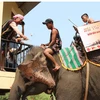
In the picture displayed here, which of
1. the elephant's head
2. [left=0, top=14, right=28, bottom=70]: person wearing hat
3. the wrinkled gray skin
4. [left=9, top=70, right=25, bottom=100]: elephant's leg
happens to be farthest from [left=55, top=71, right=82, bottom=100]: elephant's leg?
[left=0, top=14, right=28, bottom=70]: person wearing hat

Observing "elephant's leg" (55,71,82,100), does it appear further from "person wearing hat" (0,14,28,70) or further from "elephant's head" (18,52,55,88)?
"person wearing hat" (0,14,28,70)

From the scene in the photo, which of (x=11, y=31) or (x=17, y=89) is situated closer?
(x=17, y=89)

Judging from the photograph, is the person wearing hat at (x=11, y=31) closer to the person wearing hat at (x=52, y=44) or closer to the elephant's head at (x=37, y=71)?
the person wearing hat at (x=52, y=44)

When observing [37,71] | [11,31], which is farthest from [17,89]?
[11,31]

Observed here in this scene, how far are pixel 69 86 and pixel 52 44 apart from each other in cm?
90

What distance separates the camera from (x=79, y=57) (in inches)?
234

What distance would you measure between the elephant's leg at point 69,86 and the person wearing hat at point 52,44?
25 cm

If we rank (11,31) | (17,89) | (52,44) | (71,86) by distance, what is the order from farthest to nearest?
(11,31) < (52,44) < (17,89) < (71,86)

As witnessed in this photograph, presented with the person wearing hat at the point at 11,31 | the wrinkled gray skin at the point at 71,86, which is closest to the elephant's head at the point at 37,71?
the wrinkled gray skin at the point at 71,86

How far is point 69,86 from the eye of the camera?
19.0 ft

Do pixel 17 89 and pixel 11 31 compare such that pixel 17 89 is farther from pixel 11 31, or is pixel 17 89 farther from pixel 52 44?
pixel 11 31

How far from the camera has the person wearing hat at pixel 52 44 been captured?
598cm

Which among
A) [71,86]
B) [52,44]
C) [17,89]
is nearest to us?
[71,86]

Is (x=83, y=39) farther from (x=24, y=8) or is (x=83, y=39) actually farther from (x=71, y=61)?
(x=24, y=8)
